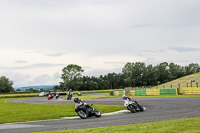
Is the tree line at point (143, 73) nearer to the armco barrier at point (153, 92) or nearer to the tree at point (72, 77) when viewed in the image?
the tree at point (72, 77)

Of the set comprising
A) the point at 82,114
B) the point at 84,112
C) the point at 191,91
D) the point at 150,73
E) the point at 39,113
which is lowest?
the point at 39,113

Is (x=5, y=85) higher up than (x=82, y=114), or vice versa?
(x=5, y=85)

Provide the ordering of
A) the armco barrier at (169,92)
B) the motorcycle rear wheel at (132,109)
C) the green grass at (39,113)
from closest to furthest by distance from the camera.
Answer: the green grass at (39,113) < the motorcycle rear wheel at (132,109) < the armco barrier at (169,92)

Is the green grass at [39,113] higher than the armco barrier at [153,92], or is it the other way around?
the armco barrier at [153,92]

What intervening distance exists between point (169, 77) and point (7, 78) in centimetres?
8495

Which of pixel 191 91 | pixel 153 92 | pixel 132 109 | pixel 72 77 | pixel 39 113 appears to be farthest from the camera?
pixel 72 77

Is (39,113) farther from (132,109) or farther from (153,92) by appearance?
(153,92)


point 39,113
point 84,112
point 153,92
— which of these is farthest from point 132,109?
point 153,92

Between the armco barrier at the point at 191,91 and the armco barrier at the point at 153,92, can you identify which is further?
the armco barrier at the point at 153,92

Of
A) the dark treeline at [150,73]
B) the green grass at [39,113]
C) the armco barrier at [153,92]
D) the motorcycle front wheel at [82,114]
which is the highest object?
the dark treeline at [150,73]

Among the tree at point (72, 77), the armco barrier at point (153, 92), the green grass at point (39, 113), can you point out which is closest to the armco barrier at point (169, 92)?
the armco barrier at point (153, 92)

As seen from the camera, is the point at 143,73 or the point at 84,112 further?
the point at 143,73

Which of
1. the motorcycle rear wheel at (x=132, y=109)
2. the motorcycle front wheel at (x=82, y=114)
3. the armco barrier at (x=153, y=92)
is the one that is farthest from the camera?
the armco barrier at (x=153, y=92)

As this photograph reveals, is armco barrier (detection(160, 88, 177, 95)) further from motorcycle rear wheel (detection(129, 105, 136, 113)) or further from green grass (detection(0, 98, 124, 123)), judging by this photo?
motorcycle rear wheel (detection(129, 105, 136, 113))
